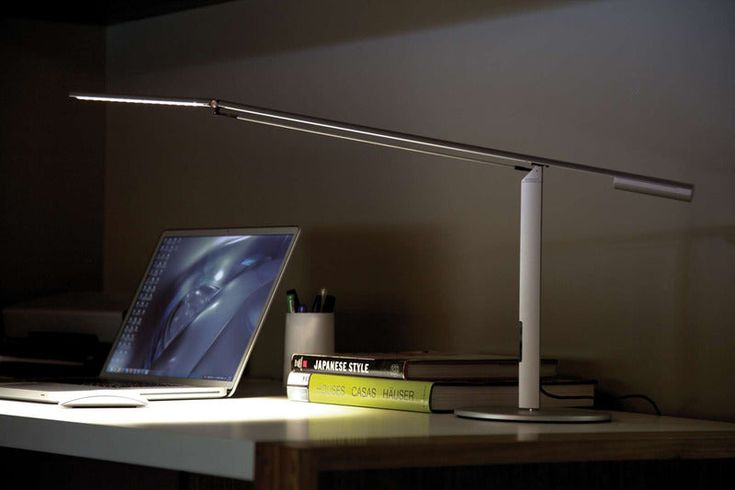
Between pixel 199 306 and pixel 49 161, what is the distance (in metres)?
0.64

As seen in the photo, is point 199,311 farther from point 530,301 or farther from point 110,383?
point 530,301

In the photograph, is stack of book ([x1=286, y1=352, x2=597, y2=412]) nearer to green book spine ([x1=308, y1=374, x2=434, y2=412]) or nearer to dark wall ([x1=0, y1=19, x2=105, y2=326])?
green book spine ([x1=308, y1=374, x2=434, y2=412])

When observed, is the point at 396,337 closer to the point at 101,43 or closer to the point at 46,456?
the point at 46,456

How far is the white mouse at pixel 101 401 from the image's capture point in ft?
4.50

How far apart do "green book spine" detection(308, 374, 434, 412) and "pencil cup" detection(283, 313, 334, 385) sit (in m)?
0.19

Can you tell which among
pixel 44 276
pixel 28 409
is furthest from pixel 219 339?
pixel 44 276

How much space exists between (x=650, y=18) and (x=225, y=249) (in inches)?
28.8

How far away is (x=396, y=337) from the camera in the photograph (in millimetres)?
1856

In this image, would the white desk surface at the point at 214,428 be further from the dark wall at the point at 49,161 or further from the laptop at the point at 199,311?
the dark wall at the point at 49,161

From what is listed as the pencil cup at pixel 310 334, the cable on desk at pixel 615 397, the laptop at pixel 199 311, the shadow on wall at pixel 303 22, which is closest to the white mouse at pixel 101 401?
the laptop at pixel 199 311

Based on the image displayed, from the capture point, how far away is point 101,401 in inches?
54.2

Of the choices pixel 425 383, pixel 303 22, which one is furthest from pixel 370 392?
pixel 303 22

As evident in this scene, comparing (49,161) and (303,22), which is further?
(49,161)

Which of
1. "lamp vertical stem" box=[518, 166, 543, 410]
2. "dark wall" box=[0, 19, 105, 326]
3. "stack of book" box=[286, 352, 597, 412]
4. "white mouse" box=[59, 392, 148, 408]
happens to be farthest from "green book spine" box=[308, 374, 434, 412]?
"dark wall" box=[0, 19, 105, 326]
